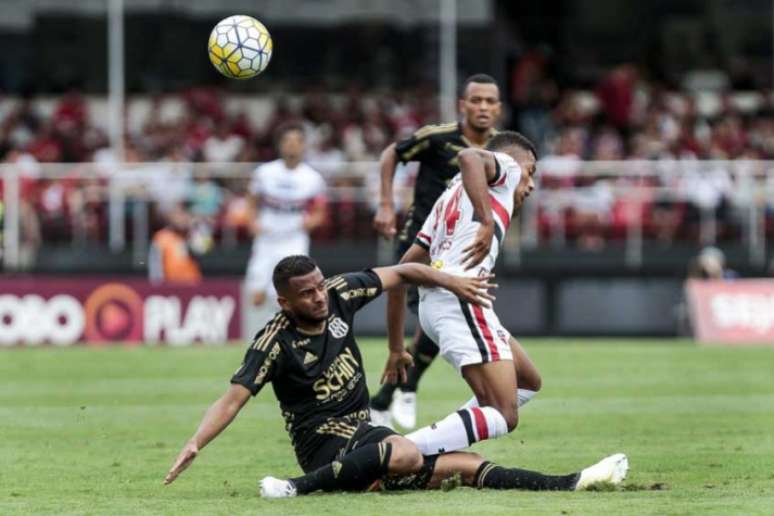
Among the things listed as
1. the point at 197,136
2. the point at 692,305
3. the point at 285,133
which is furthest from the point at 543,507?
the point at 197,136

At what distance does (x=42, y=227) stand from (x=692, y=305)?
9224 millimetres

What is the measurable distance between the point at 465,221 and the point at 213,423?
1.87 meters

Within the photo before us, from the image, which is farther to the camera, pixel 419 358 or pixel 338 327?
pixel 419 358

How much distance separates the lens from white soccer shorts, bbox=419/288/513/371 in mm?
8891

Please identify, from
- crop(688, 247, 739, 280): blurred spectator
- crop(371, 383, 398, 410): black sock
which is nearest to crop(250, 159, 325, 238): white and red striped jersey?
crop(371, 383, 398, 410): black sock

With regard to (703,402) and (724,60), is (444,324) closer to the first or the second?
(703,402)

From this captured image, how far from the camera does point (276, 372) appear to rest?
847 cm

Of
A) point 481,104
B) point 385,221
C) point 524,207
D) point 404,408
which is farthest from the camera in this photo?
point 524,207

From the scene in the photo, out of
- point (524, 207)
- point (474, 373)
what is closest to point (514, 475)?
point (474, 373)

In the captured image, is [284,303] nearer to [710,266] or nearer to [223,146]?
[710,266]

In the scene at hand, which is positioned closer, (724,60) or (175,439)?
(175,439)

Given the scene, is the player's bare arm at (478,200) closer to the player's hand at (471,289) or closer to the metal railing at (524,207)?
the player's hand at (471,289)

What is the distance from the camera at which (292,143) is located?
17047 millimetres

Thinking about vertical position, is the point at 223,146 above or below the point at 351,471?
above
